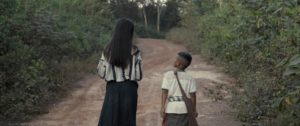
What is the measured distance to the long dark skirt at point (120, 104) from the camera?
548 cm

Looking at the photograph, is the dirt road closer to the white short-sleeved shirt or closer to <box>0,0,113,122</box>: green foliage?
<box>0,0,113,122</box>: green foliage

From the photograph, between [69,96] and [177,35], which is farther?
[177,35]

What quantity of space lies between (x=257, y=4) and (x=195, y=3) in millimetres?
24015

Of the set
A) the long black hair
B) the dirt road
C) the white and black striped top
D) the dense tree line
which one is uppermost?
the long black hair

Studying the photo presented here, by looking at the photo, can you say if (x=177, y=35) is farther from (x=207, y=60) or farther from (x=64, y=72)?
(x=64, y=72)

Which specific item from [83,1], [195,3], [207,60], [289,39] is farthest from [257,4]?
[195,3]

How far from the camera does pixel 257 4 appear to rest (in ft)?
36.1

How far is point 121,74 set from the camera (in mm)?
5445

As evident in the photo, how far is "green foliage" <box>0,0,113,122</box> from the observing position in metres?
10.4

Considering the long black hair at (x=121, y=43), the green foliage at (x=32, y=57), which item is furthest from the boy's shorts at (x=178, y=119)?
the green foliage at (x=32, y=57)

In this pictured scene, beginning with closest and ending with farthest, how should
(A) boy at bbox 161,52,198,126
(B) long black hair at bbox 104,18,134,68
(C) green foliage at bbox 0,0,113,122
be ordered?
(B) long black hair at bbox 104,18,134,68
(A) boy at bbox 161,52,198,126
(C) green foliage at bbox 0,0,113,122

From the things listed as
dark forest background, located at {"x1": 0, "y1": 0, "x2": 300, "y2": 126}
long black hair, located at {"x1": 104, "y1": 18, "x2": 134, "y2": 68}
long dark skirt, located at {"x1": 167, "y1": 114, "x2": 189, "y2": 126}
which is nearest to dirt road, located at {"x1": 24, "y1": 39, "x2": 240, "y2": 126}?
dark forest background, located at {"x1": 0, "y1": 0, "x2": 300, "y2": 126}

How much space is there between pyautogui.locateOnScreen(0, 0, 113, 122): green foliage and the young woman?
15.2ft

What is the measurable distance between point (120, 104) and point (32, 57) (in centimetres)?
779
